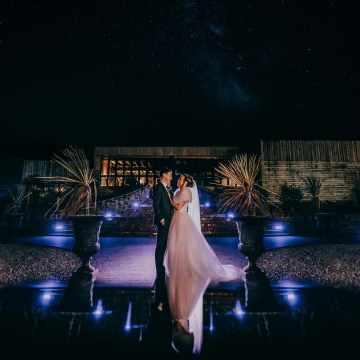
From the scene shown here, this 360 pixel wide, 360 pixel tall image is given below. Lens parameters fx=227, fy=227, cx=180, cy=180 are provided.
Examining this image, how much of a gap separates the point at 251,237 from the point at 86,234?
348cm

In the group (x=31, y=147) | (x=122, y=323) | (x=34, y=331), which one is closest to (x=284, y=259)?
(x=122, y=323)

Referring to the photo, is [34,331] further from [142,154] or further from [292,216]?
[142,154]

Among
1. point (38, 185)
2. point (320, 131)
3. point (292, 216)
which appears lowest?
Result: point (292, 216)

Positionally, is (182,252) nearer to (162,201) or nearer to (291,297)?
(162,201)

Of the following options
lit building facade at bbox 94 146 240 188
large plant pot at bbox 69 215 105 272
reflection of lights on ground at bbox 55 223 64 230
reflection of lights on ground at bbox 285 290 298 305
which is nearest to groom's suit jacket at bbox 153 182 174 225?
large plant pot at bbox 69 215 105 272

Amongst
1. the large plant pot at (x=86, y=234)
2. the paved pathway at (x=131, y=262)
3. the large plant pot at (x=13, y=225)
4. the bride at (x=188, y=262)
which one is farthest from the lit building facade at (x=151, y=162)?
the bride at (x=188, y=262)

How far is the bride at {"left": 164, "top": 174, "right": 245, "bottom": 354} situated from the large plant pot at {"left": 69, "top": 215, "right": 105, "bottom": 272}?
1.61 meters

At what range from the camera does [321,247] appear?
21.6ft

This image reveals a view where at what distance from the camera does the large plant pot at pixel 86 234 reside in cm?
475

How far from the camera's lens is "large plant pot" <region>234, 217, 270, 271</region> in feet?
14.9

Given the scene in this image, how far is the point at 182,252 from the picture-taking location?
4270 millimetres

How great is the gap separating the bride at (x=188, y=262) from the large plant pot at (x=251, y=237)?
384 millimetres

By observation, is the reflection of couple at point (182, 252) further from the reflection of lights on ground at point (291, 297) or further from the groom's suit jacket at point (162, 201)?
the reflection of lights on ground at point (291, 297)

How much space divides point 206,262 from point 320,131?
17.5m
